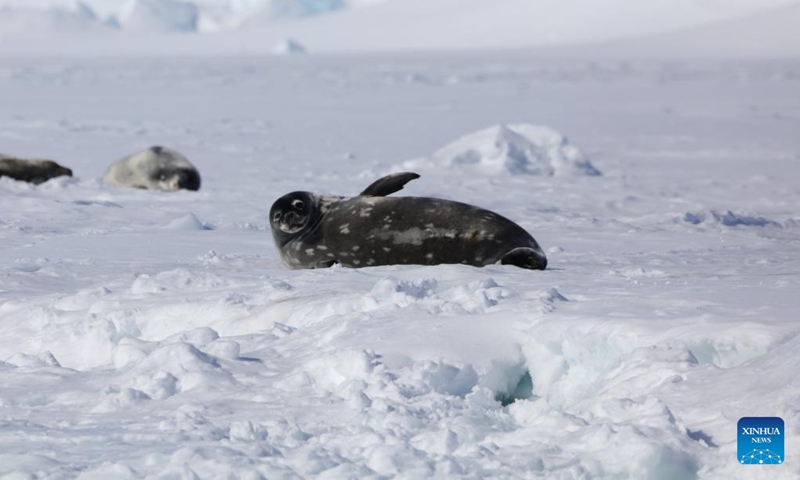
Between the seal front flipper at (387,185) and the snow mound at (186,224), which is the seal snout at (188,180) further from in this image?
the seal front flipper at (387,185)

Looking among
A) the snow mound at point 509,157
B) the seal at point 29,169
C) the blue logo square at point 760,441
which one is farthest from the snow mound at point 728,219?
the seal at point 29,169

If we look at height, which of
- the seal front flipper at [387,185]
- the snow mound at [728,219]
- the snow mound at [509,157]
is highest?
the seal front flipper at [387,185]

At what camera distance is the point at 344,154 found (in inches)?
525

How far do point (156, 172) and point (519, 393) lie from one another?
23.4ft

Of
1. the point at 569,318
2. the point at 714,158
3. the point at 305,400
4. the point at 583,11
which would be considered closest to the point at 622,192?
the point at 714,158

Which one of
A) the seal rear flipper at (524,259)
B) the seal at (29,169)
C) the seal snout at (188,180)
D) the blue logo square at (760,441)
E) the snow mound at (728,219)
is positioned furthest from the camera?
the seal snout at (188,180)

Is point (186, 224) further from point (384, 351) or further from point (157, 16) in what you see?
point (157, 16)

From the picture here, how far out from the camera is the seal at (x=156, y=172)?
30.6 ft

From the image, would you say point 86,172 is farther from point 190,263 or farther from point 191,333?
point 191,333

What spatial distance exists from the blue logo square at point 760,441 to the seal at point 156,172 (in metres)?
7.37

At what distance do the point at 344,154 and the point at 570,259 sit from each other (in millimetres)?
8332

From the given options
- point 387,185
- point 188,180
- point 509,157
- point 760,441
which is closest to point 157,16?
point 509,157

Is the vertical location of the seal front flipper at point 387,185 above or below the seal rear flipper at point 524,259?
above

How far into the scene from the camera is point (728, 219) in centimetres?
735
